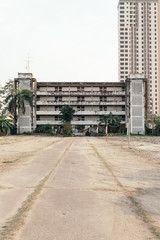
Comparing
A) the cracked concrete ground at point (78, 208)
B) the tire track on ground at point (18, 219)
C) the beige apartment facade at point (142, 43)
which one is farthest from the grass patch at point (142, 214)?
the beige apartment facade at point (142, 43)

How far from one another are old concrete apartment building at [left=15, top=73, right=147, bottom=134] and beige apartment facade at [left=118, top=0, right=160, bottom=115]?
2631 inches

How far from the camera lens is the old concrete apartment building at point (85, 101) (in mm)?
74875

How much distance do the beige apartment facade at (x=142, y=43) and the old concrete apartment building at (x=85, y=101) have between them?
219ft

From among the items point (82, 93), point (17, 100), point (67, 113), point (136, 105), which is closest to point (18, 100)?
point (17, 100)

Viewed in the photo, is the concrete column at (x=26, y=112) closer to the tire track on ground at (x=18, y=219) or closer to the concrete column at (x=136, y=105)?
the concrete column at (x=136, y=105)

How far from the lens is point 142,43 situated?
480 ft

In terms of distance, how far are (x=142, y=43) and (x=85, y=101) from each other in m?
86.3

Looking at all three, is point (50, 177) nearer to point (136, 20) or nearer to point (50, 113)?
point (50, 113)

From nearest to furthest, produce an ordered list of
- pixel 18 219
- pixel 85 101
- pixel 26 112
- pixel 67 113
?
pixel 18 219 < pixel 67 113 < pixel 26 112 < pixel 85 101

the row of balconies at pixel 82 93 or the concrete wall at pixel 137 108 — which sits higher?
the row of balconies at pixel 82 93

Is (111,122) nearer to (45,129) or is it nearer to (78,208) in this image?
(45,129)

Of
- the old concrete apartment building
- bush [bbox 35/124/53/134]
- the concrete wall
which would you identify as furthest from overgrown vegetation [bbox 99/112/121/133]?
bush [bbox 35/124/53/134]

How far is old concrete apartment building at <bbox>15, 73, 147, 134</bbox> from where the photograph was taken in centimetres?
7488

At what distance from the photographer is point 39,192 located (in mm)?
5633
